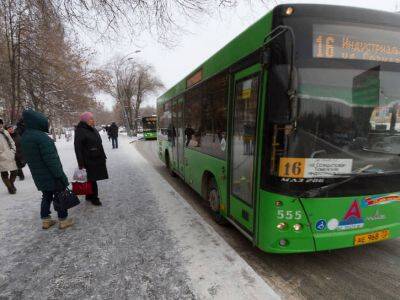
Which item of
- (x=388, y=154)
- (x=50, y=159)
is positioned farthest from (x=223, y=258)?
(x=50, y=159)

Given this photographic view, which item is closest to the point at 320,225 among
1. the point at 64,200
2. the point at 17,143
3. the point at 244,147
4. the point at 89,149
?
the point at 244,147

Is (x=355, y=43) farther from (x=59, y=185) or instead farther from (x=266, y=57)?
(x=59, y=185)

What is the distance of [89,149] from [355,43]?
4659 millimetres

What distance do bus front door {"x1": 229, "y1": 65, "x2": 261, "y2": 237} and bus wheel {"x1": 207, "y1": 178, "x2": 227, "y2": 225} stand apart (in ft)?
2.15

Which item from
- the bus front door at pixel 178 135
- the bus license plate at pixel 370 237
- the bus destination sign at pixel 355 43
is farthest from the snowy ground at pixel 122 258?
the bus destination sign at pixel 355 43

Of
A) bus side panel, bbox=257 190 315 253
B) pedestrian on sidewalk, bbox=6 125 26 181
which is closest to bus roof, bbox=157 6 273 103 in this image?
bus side panel, bbox=257 190 315 253

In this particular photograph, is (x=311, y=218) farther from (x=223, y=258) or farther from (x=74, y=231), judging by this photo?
(x=74, y=231)

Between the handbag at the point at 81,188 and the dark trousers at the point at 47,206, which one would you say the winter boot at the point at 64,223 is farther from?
the handbag at the point at 81,188

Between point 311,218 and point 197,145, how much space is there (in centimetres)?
302

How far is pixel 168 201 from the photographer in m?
6.20

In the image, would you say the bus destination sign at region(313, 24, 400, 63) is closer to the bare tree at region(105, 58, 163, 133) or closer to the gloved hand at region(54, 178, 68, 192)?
the gloved hand at region(54, 178, 68, 192)

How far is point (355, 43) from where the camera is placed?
287 cm

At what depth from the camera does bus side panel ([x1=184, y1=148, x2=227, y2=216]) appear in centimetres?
428

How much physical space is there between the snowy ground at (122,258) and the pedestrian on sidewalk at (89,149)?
0.81 m
